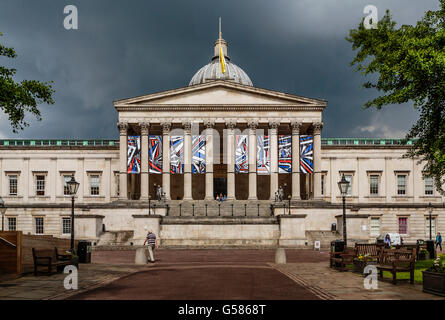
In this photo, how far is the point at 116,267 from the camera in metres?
Answer: 22.8

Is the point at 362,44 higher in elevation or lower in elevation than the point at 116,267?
higher

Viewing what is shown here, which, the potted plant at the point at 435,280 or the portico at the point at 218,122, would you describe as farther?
the portico at the point at 218,122

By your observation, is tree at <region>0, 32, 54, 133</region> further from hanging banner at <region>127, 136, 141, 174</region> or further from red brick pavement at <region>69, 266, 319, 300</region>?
hanging banner at <region>127, 136, 141, 174</region>

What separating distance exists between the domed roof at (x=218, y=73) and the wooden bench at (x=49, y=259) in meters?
65.0

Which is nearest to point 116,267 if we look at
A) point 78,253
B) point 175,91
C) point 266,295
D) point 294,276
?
point 78,253

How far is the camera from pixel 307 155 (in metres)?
53.9

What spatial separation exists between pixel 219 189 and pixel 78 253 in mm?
39508

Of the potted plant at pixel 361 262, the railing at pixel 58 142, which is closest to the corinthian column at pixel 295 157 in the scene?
the railing at pixel 58 142

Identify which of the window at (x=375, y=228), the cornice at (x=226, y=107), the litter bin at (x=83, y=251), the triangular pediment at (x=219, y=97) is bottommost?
the window at (x=375, y=228)

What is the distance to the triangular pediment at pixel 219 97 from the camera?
54719mm

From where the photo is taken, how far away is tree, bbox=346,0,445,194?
65.2ft

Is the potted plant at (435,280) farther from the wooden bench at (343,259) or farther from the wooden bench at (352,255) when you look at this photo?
the wooden bench at (343,259)

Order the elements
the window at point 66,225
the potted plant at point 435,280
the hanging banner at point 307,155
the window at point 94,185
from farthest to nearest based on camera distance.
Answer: the window at point 94,185, the window at point 66,225, the hanging banner at point 307,155, the potted plant at point 435,280
